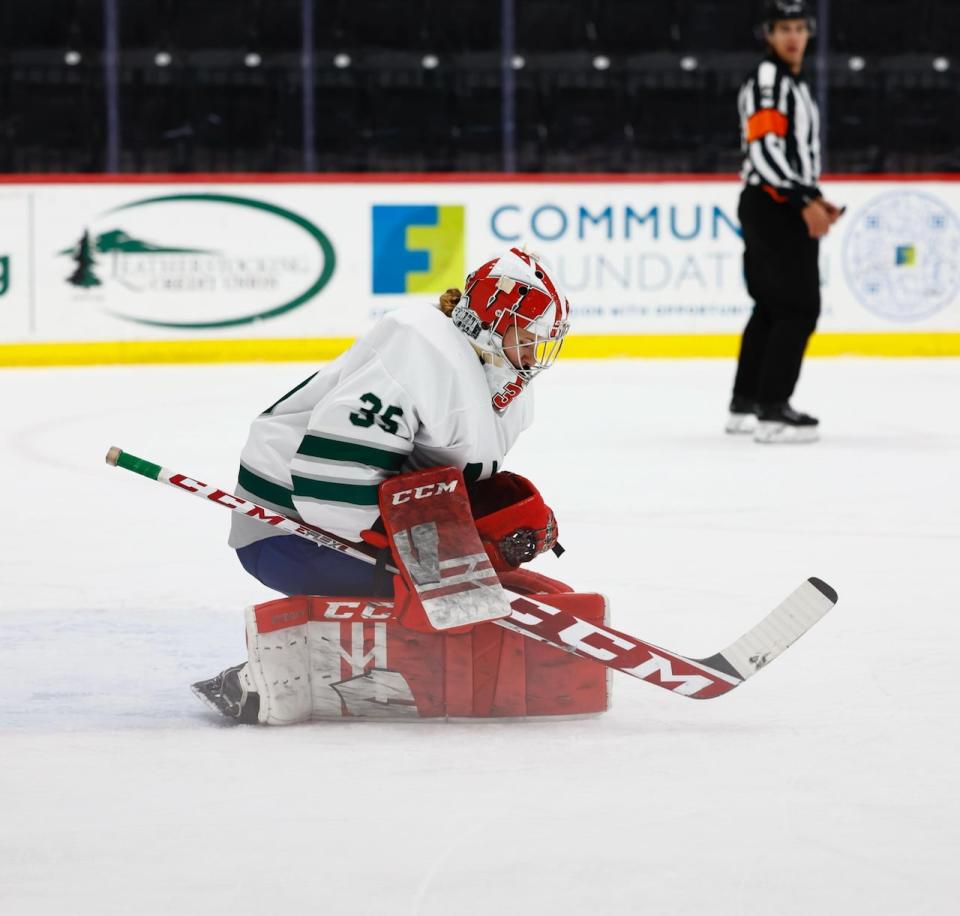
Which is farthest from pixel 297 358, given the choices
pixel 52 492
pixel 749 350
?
pixel 52 492

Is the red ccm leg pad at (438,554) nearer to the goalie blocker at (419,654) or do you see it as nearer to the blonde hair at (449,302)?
the goalie blocker at (419,654)

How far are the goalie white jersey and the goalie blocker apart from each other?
43 millimetres

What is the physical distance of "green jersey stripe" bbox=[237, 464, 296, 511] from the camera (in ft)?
6.46

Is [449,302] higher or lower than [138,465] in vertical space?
higher

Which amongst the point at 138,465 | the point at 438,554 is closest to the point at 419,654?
the point at 438,554

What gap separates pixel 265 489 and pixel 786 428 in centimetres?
285

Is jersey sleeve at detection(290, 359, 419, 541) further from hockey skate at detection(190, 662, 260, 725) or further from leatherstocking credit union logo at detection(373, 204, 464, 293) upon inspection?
leatherstocking credit union logo at detection(373, 204, 464, 293)

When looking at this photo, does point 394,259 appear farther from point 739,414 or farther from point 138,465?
point 138,465

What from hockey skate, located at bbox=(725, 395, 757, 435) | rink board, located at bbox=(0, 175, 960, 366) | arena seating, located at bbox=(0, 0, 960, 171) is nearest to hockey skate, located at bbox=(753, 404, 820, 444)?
hockey skate, located at bbox=(725, 395, 757, 435)

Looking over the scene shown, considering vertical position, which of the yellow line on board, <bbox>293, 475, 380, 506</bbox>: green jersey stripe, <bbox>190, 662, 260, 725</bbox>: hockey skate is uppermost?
<bbox>293, 475, 380, 506</bbox>: green jersey stripe

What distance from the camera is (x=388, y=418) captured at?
5.98 ft

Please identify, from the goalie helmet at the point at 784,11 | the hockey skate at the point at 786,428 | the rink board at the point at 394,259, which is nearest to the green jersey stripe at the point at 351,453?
the hockey skate at the point at 786,428

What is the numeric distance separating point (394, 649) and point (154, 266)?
4955mm

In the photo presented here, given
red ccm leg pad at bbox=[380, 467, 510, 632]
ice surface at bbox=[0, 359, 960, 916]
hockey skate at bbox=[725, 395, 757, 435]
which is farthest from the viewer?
hockey skate at bbox=[725, 395, 757, 435]
